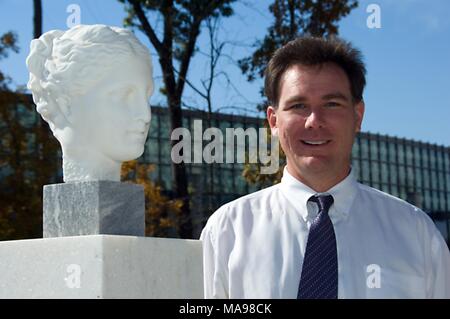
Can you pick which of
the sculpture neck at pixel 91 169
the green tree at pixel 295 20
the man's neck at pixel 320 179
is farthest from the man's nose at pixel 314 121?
the green tree at pixel 295 20

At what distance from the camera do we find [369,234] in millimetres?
2688

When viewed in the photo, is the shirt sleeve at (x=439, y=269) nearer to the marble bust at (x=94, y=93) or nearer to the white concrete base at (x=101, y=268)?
the white concrete base at (x=101, y=268)

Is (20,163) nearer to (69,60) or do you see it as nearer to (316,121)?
(69,60)

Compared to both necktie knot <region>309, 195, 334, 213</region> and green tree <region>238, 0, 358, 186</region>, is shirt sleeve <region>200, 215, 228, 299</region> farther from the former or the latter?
green tree <region>238, 0, 358, 186</region>

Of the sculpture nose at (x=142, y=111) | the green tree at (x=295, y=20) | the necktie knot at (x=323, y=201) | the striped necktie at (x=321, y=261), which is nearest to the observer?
the striped necktie at (x=321, y=261)

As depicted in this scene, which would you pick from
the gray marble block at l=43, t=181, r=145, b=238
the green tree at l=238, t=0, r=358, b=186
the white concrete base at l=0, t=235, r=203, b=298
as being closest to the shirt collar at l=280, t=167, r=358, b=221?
the white concrete base at l=0, t=235, r=203, b=298

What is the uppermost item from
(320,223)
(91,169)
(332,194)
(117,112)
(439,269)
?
(117,112)

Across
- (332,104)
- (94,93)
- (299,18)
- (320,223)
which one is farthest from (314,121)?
(299,18)

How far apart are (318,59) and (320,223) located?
65 centimetres

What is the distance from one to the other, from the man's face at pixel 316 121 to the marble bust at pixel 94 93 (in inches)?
29.1

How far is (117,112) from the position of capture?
3.03m

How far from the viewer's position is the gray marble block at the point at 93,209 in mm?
2930

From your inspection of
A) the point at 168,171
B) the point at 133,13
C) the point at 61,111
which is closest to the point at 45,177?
the point at 133,13

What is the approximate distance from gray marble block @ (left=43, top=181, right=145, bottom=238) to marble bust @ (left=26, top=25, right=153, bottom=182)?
0.11 metres
